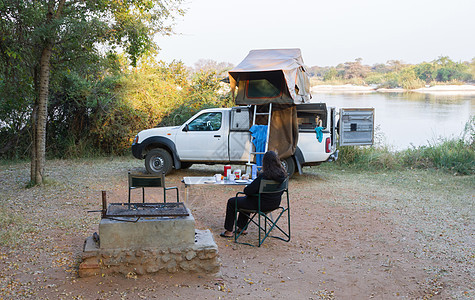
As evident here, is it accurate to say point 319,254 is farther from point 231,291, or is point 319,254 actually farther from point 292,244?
point 231,291

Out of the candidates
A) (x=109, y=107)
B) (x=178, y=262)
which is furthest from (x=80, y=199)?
(x=109, y=107)

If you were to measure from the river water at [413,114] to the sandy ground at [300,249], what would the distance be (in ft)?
13.7

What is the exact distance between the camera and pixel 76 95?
47.6 feet

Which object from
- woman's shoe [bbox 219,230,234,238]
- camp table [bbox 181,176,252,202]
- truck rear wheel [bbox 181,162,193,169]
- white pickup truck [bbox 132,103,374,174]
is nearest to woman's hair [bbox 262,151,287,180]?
woman's shoe [bbox 219,230,234,238]

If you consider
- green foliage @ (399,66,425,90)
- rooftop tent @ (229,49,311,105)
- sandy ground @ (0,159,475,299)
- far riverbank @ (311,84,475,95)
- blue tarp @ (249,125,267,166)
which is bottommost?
A: sandy ground @ (0,159,475,299)

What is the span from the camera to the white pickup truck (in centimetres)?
1059

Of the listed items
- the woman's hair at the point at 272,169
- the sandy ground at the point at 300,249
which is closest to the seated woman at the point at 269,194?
the woman's hair at the point at 272,169

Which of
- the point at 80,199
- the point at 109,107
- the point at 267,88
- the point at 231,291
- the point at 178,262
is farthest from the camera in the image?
the point at 109,107

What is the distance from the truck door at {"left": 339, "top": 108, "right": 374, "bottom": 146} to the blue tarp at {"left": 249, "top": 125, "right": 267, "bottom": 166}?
8.36 feet

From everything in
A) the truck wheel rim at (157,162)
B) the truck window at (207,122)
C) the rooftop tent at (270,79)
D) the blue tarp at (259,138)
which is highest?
the rooftop tent at (270,79)

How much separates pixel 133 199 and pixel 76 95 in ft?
23.6

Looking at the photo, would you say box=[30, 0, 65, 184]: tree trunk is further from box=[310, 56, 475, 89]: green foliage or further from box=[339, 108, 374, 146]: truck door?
box=[310, 56, 475, 89]: green foliage

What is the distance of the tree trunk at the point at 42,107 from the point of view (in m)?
8.78

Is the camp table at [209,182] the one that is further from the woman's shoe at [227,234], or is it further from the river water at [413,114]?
the river water at [413,114]
